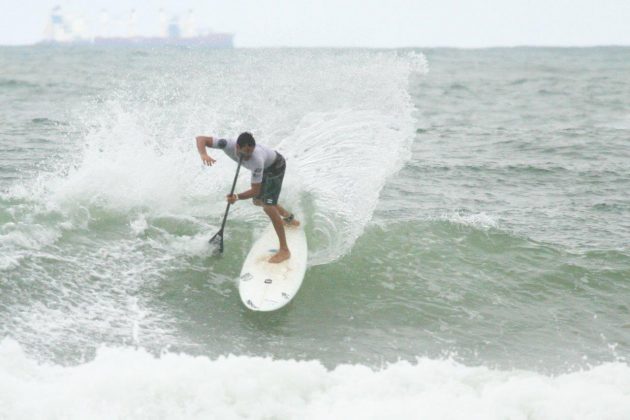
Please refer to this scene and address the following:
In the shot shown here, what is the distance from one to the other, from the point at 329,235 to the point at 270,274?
1642 mm

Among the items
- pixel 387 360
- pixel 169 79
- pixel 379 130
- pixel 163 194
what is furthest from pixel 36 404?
pixel 169 79

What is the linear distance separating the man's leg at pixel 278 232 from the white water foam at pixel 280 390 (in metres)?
2.39

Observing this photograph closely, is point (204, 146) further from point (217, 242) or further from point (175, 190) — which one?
point (175, 190)

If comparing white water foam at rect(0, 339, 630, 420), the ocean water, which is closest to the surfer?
the ocean water

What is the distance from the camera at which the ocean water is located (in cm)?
586

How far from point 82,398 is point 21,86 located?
24.7m

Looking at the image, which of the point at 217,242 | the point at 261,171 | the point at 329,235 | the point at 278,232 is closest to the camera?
the point at 261,171

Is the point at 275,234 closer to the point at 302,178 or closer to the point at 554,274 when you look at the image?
the point at 302,178

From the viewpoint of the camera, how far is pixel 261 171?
27.2ft

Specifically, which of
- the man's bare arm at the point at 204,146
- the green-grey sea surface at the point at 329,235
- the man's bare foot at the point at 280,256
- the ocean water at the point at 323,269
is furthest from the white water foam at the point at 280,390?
the man's bare arm at the point at 204,146

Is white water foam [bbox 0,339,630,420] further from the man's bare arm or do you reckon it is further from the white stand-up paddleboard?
the man's bare arm

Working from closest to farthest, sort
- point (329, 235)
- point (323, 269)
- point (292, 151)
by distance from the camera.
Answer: point (323, 269)
point (329, 235)
point (292, 151)

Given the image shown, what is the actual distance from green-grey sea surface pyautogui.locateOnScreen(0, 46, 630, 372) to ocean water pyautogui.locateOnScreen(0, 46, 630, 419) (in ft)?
0.11

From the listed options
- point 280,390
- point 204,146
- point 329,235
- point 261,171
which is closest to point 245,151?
point 261,171
